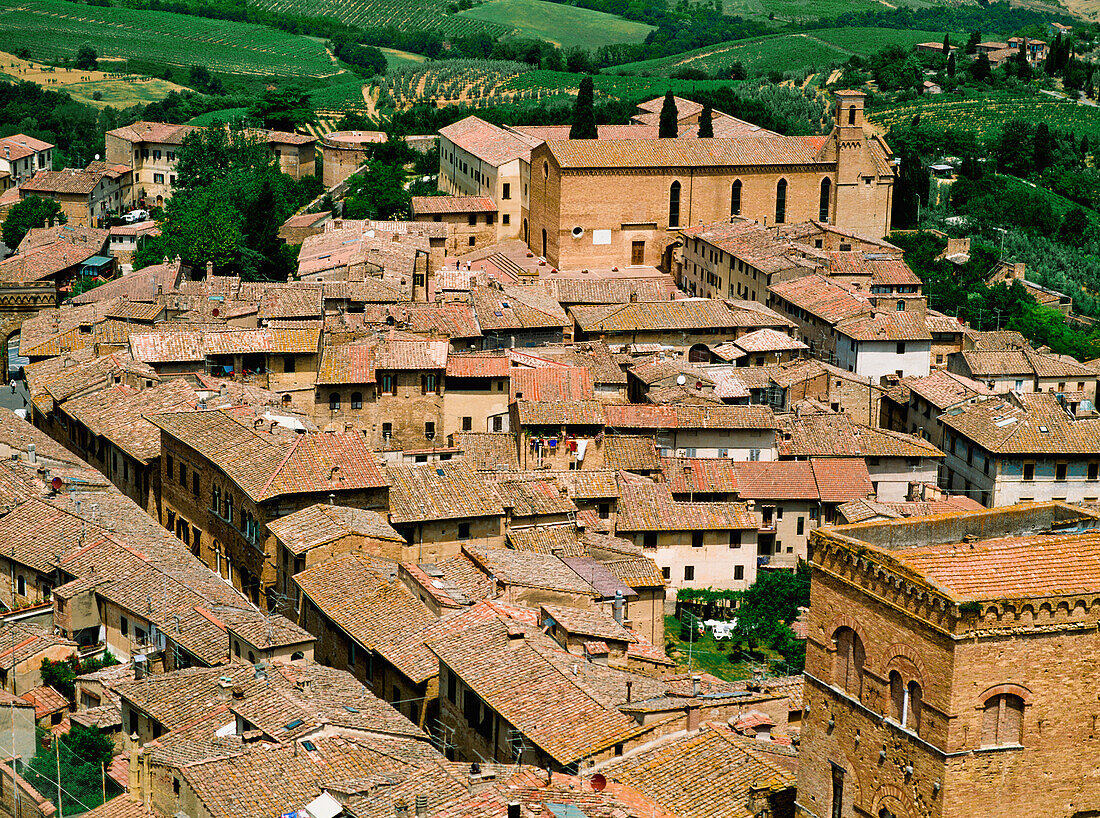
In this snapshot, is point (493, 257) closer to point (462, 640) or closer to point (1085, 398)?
point (1085, 398)

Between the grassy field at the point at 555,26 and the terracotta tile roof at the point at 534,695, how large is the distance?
16347cm

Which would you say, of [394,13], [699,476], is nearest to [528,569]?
[699,476]

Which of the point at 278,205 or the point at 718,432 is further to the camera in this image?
the point at 278,205

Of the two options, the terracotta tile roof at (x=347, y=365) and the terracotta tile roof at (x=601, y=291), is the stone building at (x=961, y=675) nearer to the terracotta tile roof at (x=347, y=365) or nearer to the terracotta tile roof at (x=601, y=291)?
the terracotta tile roof at (x=347, y=365)

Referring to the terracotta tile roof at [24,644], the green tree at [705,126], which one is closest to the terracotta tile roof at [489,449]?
the terracotta tile roof at [24,644]

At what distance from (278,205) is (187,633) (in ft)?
155

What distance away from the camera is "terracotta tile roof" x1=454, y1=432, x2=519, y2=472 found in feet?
141

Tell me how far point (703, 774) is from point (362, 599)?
9.63 metres

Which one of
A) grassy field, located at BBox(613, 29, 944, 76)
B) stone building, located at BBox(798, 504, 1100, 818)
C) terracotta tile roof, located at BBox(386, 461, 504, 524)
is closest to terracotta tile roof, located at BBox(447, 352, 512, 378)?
terracotta tile roof, located at BBox(386, 461, 504, 524)

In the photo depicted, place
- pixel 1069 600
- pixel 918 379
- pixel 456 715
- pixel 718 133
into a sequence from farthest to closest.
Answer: pixel 718 133, pixel 918 379, pixel 456 715, pixel 1069 600

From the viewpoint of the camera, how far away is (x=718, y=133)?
81062 mm

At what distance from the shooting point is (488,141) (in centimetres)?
7731

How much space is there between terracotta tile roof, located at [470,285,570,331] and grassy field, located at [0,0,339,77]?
333 feet

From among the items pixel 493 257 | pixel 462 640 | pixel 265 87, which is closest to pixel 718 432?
pixel 462 640
